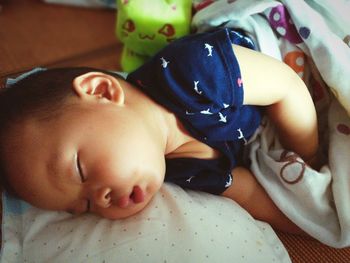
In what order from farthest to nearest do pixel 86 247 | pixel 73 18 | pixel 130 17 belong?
pixel 73 18
pixel 130 17
pixel 86 247

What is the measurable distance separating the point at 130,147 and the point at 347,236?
1.24ft

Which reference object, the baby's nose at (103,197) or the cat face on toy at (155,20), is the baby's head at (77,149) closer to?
the baby's nose at (103,197)

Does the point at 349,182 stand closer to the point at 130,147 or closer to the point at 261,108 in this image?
the point at 261,108

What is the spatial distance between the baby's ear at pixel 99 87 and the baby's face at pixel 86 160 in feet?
0.07

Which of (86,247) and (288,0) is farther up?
(288,0)

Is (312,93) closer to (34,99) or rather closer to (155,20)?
(155,20)

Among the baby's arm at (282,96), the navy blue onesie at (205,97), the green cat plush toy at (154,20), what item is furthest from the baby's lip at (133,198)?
the green cat plush toy at (154,20)

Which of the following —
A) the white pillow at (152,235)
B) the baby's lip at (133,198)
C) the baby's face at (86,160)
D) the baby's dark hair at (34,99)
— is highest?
the baby's dark hair at (34,99)

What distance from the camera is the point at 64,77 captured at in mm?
669

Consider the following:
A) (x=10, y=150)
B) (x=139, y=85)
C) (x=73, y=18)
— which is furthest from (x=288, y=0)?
(x=73, y=18)

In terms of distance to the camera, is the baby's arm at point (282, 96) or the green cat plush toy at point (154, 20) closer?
the baby's arm at point (282, 96)

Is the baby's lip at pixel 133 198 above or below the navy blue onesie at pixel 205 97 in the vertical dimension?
below

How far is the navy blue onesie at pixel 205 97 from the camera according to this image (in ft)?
2.19

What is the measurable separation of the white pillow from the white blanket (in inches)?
3.4
